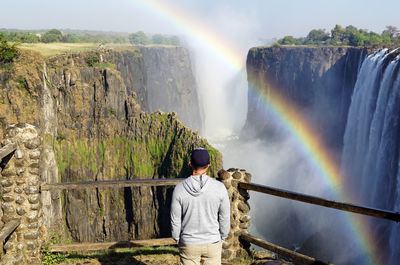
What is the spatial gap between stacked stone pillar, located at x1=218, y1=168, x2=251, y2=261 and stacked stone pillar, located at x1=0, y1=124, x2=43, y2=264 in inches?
144

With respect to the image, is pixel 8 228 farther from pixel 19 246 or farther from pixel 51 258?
pixel 51 258

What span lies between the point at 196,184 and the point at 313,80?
77134 millimetres

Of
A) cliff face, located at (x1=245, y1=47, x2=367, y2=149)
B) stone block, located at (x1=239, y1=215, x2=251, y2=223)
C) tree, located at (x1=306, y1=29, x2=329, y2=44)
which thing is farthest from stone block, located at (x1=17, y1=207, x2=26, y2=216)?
tree, located at (x1=306, y1=29, x2=329, y2=44)

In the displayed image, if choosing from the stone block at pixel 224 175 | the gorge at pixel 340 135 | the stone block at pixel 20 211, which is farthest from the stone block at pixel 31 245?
the gorge at pixel 340 135

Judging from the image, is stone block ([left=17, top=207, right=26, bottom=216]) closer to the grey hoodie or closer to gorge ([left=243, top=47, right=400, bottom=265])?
the grey hoodie

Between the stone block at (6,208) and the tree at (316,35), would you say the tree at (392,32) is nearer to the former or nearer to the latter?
Result: the tree at (316,35)

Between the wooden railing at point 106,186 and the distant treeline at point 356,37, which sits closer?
the wooden railing at point 106,186

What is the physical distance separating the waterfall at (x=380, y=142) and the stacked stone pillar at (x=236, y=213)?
2931cm

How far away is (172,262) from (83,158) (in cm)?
5826

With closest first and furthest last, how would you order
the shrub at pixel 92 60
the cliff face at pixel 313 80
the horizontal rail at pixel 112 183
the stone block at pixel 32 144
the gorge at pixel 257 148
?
the horizontal rail at pixel 112 183 < the stone block at pixel 32 144 < the gorge at pixel 257 148 < the cliff face at pixel 313 80 < the shrub at pixel 92 60

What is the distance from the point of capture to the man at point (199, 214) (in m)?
6.02

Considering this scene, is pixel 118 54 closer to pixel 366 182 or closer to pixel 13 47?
pixel 13 47

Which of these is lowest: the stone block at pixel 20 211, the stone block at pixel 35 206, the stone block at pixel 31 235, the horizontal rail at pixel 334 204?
the stone block at pixel 31 235

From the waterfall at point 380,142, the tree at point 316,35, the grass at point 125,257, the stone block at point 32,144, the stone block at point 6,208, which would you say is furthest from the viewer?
the tree at point 316,35
